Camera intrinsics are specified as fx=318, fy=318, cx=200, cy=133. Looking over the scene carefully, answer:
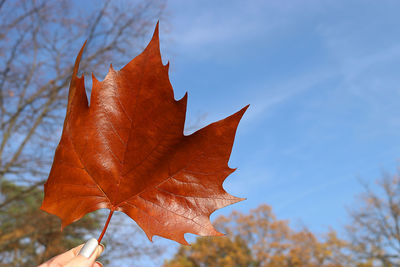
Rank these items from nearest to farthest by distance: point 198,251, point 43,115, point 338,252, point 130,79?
point 130,79 < point 43,115 < point 338,252 < point 198,251

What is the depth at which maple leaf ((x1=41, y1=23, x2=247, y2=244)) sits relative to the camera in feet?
2.84

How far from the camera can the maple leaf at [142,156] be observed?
864mm

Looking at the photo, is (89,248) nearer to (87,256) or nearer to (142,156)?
(87,256)

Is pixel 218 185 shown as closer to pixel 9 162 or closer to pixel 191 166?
pixel 191 166

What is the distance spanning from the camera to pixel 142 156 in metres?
0.90

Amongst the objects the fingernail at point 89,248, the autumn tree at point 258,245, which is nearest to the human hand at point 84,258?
the fingernail at point 89,248

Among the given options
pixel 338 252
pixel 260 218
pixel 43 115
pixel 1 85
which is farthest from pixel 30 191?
pixel 260 218

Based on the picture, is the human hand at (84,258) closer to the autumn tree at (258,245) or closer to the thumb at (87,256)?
the thumb at (87,256)

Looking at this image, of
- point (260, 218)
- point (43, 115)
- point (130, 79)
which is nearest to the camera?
point (130, 79)

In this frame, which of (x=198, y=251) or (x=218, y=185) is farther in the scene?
(x=198, y=251)

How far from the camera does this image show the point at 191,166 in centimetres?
89

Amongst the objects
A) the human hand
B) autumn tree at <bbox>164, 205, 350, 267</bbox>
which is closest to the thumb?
the human hand

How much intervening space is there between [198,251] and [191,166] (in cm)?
3246

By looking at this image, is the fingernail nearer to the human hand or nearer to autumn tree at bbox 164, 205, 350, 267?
the human hand
